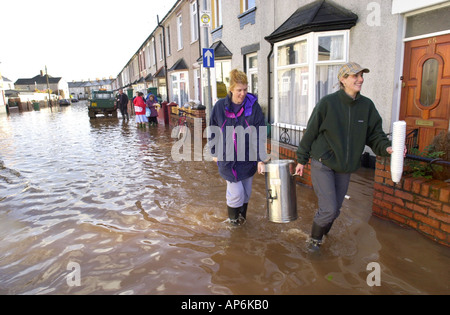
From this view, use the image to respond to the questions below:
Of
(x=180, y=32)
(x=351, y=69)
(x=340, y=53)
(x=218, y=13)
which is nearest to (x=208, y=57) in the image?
(x=340, y=53)

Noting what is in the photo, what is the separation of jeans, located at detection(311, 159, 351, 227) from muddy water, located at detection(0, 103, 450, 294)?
44 centimetres

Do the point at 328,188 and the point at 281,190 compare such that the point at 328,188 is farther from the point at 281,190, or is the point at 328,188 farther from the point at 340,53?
the point at 340,53

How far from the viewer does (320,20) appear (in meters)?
6.72

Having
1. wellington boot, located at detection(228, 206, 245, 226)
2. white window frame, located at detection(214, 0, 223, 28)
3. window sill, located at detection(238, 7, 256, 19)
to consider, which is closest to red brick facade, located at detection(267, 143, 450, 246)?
Answer: wellington boot, located at detection(228, 206, 245, 226)

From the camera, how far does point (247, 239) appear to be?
3574 millimetres

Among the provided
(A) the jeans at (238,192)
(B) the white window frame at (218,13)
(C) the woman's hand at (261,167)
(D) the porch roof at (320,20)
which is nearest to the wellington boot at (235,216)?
(A) the jeans at (238,192)

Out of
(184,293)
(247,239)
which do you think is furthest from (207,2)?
(184,293)

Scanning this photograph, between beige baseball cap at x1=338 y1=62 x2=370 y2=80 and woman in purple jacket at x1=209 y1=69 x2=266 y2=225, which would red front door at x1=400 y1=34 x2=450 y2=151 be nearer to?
beige baseball cap at x1=338 y1=62 x2=370 y2=80

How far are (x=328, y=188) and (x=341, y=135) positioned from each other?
1.74ft

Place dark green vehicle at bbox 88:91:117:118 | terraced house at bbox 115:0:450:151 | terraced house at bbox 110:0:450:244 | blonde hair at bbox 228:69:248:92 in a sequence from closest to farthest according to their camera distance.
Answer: blonde hair at bbox 228:69:248:92 < terraced house at bbox 110:0:450:244 < terraced house at bbox 115:0:450:151 < dark green vehicle at bbox 88:91:117:118

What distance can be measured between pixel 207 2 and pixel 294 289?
13.6m

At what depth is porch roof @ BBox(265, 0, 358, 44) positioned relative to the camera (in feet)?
21.3
